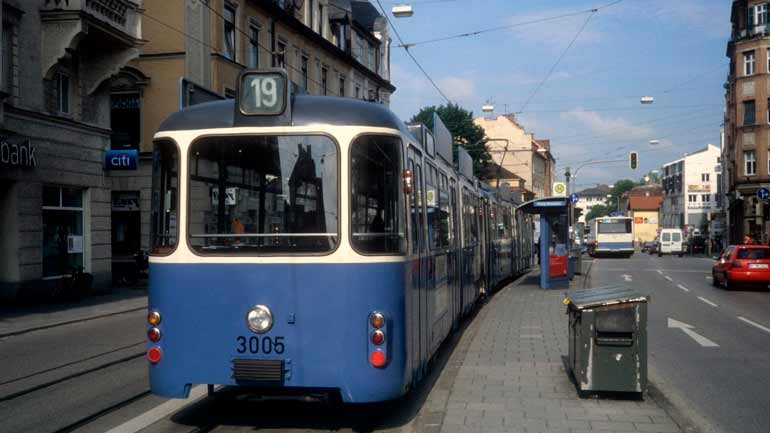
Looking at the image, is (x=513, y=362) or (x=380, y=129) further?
(x=513, y=362)

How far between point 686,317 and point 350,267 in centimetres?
1250

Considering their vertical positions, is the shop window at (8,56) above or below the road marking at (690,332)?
above

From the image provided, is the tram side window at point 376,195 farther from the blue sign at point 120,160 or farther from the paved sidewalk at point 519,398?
the blue sign at point 120,160

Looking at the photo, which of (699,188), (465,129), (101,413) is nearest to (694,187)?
(699,188)

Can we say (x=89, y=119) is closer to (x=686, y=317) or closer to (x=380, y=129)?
(x=686, y=317)

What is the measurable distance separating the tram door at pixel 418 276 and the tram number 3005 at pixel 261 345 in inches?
47.7

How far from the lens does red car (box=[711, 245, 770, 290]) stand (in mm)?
24859

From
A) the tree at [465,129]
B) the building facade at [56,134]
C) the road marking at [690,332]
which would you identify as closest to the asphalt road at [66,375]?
the building facade at [56,134]

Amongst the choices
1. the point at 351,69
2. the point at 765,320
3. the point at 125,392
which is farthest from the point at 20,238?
the point at 351,69

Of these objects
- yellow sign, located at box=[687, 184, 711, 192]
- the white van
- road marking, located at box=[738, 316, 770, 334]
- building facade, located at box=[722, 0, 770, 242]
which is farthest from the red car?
yellow sign, located at box=[687, 184, 711, 192]

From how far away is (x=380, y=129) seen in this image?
6570 mm

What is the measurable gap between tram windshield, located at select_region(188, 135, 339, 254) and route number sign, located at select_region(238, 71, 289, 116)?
0.73ft

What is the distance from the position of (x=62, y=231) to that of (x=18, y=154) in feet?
11.1

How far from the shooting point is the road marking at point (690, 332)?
42.1 ft
